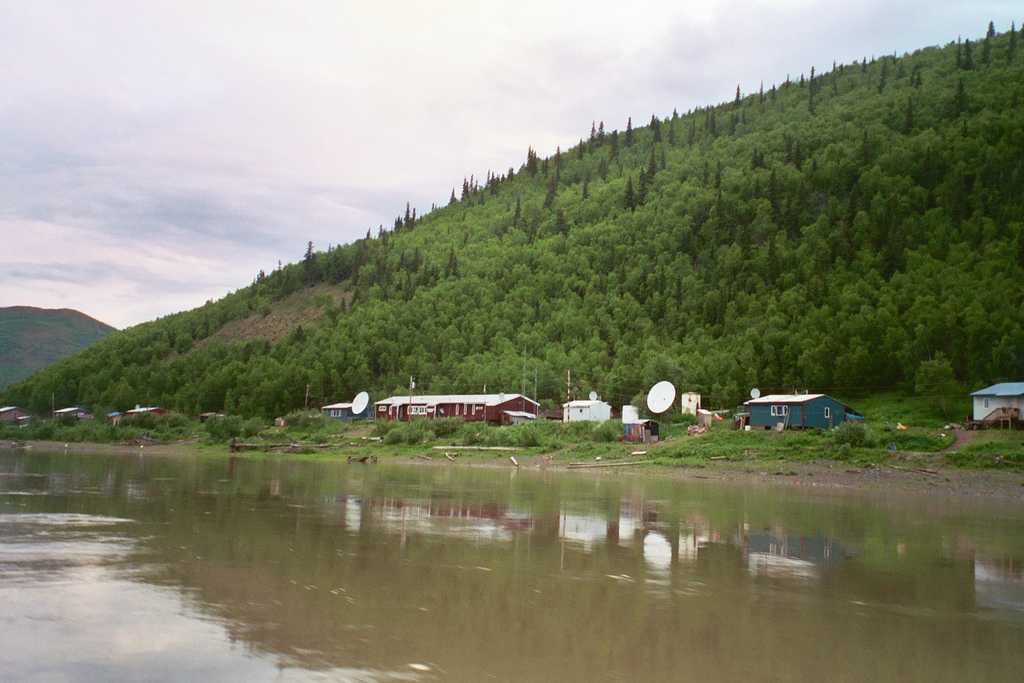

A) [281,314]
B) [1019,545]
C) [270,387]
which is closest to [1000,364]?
[1019,545]

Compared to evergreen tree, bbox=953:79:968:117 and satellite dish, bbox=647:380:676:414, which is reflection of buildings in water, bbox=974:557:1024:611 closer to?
satellite dish, bbox=647:380:676:414

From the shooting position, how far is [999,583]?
58.3 ft

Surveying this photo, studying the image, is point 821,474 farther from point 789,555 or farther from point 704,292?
point 704,292

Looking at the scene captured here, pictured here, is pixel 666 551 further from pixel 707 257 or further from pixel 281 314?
pixel 281 314

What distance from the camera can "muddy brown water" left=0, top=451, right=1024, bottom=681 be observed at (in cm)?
1059

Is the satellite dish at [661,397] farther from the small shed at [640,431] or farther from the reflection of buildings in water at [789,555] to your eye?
the reflection of buildings in water at [789,555]

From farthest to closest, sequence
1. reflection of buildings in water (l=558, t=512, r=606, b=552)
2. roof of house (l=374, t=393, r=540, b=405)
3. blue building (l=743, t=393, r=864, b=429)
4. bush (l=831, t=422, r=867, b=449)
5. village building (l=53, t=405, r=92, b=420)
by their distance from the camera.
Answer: village building (l=53, t=405, r=92, b=420)
roof of house (l=374, t=393, r=540, b=405)
blue building (l=743, t=393, r=864, b=429)
bush (l=831, t=422, r=867, b=449)
reflection of buildings in water (l=558, t=512, r=606, b=552)

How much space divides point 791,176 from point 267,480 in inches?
4967

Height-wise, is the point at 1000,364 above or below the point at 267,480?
above

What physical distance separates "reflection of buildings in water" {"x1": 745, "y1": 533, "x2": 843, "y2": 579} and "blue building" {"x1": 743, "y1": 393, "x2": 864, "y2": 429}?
38.9 m

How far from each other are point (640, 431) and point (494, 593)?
174 ft

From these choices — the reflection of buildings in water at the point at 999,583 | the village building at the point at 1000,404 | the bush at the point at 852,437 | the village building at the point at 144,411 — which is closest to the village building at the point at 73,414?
the village building at the point at 144,411

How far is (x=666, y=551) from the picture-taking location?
2064cm

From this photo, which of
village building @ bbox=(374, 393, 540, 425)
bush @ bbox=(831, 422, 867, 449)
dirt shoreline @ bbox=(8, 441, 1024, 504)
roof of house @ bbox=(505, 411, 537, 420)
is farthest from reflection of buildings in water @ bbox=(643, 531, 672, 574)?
roof of house @ bbox=(505, 411, 537, 420)
